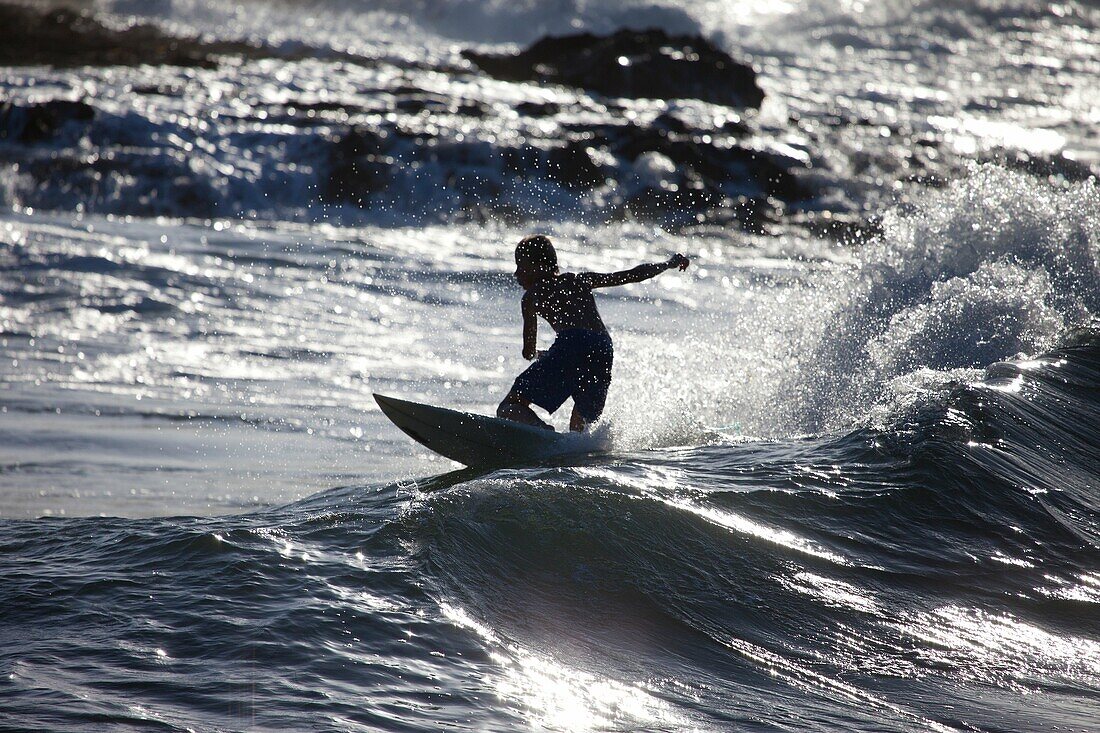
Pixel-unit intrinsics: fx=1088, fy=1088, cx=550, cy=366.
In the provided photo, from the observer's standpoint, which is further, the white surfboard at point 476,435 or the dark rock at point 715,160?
the dark rock at point 715,160

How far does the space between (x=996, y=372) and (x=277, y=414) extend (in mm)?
5488

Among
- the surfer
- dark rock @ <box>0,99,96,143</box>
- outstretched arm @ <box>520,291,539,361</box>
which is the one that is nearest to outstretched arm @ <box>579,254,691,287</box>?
the surfer

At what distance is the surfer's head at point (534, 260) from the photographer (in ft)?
22.2

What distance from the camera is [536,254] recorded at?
6773mm

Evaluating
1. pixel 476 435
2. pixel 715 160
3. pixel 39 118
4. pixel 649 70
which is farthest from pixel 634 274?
pixel 649 70

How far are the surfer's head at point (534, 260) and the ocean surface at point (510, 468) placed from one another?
42.9 inches

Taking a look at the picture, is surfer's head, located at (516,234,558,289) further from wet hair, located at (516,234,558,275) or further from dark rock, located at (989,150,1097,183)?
dark rock, located at (989,150,1097,183)

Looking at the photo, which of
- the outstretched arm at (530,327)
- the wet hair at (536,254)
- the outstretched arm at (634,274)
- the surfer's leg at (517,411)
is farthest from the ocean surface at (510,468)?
the wet hair at (536,254)

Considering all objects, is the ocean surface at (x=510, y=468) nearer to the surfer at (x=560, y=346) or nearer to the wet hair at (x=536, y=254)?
the surfer at (x=560, y=346)

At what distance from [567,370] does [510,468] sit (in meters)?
0.88

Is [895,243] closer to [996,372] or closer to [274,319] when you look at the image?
[996,372]

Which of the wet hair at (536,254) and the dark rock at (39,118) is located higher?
the dark rock at (39,118)

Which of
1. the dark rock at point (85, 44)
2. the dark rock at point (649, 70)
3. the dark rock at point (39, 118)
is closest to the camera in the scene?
the dark rock at point (39, 118)

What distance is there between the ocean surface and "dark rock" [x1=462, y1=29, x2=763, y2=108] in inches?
327
